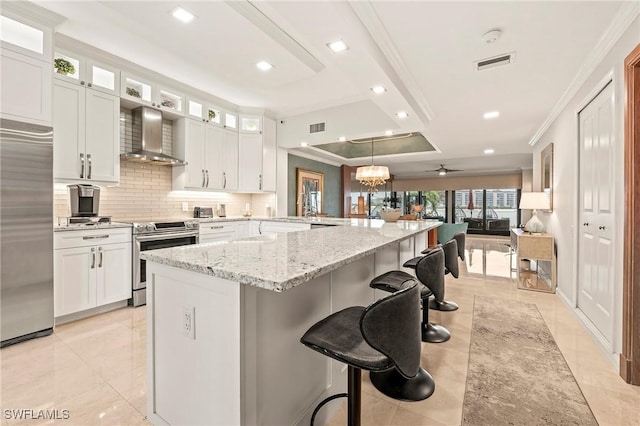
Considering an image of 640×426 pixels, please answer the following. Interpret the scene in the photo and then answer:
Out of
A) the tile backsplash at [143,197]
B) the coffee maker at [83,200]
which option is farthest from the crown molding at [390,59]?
the tile backsplash at [143,197]

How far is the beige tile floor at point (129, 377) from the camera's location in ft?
5.37

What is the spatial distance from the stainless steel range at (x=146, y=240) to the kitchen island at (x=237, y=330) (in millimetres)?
2188

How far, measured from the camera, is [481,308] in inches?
131

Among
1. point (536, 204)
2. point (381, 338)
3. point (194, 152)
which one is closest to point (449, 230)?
point (536, 204)

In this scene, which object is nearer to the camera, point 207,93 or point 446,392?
point 446,392

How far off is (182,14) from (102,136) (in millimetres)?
1819

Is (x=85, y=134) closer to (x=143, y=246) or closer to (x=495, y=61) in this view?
(x=143, y=246)

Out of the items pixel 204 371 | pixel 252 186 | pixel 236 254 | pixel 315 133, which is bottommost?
pixel 204 371

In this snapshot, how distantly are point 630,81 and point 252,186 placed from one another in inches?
183

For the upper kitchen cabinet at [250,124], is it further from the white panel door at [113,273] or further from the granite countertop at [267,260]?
A: the granite countertop at [267,260]

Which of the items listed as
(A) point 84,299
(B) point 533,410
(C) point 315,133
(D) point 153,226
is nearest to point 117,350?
(A) point 84,299

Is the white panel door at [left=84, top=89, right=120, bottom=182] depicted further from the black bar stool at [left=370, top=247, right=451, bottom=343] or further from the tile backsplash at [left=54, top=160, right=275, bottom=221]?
the black bar stool at [left=370, top=247, right=451, bottom=343]

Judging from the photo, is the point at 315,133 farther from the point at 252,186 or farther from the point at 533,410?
the point at 533,410

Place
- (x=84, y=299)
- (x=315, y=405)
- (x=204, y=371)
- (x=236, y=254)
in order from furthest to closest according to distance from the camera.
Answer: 1. (x=84, y=299)
2. (x=315, y=405)
3. (x=236, y=254)
4. (x=204, y=371)
